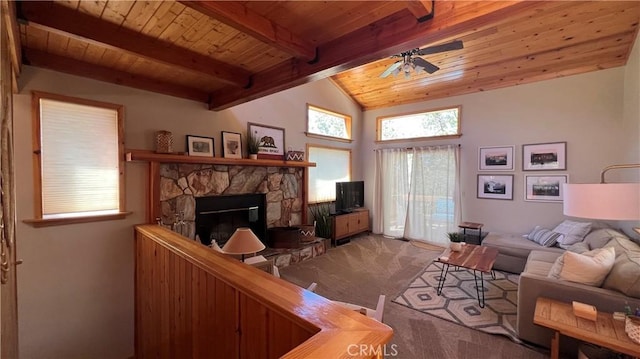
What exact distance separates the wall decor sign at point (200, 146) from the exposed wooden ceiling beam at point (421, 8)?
292cm

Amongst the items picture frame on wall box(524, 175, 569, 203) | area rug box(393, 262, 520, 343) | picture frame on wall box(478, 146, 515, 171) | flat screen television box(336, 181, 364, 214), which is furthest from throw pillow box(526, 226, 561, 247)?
flat screen television box(336, 181, 364, 214)

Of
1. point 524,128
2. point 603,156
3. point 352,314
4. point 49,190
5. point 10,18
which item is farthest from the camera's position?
point 524,128

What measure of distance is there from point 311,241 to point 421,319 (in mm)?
2351

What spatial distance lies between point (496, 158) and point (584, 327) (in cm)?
368

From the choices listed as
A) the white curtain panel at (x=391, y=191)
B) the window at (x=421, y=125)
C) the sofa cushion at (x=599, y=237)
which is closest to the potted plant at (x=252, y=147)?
the white curtain panel at (x=391, y=191)

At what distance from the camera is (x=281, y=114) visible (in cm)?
472

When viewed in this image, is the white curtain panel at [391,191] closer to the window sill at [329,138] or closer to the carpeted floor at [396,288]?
the carpeted floor at [396,288]

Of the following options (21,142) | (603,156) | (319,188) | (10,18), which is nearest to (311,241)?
(319,188)

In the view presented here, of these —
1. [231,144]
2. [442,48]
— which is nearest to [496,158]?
[442,48]

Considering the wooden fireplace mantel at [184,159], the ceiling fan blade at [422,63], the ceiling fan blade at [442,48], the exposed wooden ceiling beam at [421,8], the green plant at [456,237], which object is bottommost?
the green plant at [456,237]

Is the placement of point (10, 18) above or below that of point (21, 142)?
above

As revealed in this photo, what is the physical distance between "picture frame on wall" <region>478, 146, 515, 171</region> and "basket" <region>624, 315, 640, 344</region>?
3.47 m

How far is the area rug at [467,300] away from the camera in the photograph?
8.67ft

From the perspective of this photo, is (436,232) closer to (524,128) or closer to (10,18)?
(524,128)
